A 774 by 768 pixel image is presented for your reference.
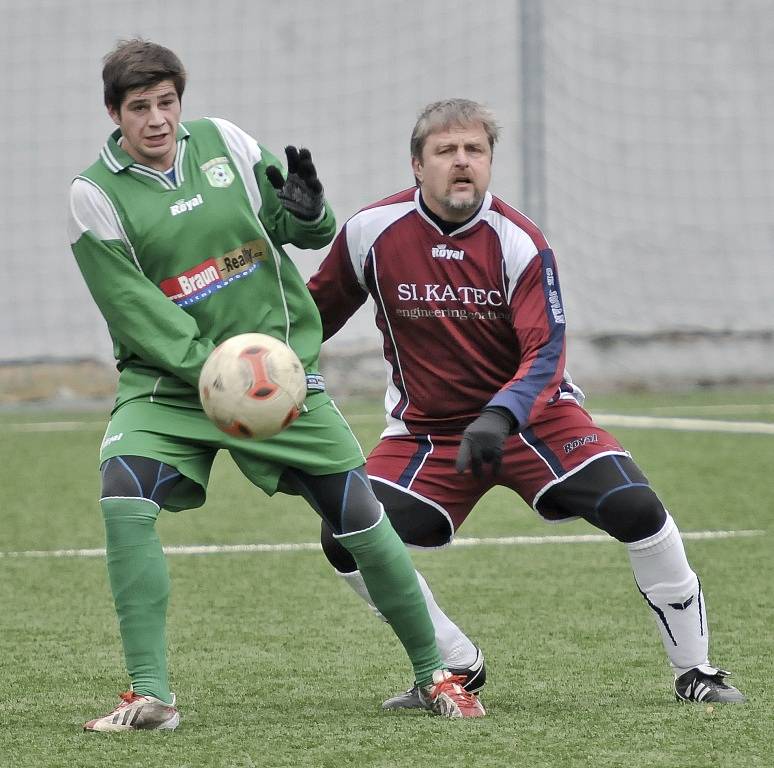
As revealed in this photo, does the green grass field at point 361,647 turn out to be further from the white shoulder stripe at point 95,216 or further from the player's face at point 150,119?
the player's face at point 150,119

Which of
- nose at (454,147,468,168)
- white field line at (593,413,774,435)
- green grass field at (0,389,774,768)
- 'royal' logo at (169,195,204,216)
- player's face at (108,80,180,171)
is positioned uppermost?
player's face at (108,80,180,171)

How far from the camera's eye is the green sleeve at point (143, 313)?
12.1 feet

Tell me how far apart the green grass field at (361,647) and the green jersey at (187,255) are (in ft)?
2.92

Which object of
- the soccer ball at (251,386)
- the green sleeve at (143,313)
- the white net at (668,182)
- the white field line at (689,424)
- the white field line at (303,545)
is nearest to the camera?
the soccer ball at (251,386)

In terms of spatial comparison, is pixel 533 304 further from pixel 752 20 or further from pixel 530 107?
pixel 752 20

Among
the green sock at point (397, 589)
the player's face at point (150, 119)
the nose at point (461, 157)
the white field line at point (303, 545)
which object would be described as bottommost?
the white field line at point (303, 545)

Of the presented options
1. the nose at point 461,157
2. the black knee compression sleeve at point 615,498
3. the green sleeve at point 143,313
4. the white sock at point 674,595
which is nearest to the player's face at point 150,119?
the green sleeve at point 143,313

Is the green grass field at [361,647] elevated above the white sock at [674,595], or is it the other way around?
the white sock at [674,595]

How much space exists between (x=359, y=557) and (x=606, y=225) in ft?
33.9

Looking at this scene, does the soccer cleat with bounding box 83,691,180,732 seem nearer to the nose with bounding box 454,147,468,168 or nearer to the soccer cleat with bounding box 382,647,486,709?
the soccer cleat with bounding box 382,647,486,709

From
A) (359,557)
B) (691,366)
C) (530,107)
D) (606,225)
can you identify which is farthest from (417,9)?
(359,557)

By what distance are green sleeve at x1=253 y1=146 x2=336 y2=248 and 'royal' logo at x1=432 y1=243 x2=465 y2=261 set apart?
0.38 metres

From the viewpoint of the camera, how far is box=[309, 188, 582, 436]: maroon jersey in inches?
162

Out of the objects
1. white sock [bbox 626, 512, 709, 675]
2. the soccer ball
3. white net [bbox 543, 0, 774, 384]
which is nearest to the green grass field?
white sock [bbox 626, 512, 709, 675]
